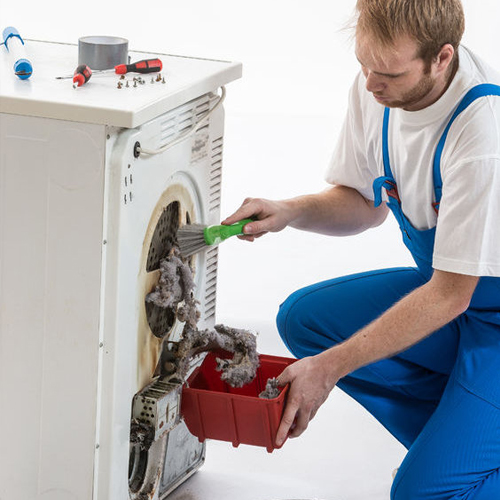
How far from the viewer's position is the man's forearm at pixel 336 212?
7.95 ft

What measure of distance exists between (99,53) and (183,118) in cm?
22

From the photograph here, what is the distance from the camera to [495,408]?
6.82ft

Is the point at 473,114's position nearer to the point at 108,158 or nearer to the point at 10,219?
the point at 108,158

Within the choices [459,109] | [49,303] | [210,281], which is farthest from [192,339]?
[459,109]

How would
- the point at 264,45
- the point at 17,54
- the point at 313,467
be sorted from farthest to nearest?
the point at 264,45
the point at 313,467
the point at 17,54

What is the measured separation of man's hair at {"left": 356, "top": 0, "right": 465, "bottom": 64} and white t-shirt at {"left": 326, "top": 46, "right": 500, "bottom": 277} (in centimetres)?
10

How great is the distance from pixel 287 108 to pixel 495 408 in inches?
129

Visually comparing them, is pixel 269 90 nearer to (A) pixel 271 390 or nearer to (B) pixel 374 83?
(B) pixel 374 83

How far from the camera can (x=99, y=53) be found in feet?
6.88

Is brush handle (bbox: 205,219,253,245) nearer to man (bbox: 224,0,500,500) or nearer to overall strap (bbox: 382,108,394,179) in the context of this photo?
man (bbox: 224,0,500,500)

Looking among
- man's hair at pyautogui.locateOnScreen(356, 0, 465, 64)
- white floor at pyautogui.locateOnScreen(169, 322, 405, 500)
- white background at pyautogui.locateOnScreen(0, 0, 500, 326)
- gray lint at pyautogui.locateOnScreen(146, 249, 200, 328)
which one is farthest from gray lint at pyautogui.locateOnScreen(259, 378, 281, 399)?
white background at pyautogui.locateOnScreen(0, 0, 500, 326)

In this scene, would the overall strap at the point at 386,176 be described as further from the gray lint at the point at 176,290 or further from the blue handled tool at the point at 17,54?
the blue handled tool at the point at 17,54

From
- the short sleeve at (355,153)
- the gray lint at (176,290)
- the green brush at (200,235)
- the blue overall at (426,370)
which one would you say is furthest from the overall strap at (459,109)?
the gray lint at (176,290)

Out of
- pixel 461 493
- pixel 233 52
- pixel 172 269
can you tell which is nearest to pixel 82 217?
pixel 172 269
